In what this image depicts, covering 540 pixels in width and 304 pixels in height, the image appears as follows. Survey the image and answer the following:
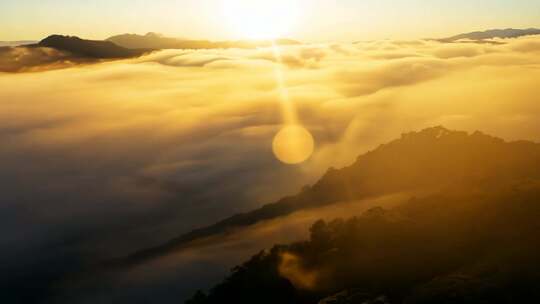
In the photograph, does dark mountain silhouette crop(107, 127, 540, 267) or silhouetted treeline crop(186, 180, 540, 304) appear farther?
dark mountain silhouette crop(107, 127, 540, 267)

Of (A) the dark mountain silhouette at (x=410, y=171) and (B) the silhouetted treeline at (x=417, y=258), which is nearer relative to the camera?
(B) the silhouetted treeline at (x=417, y=258)

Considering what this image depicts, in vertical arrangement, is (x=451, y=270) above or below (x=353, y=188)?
below

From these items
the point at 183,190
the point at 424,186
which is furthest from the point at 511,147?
the point at 183,190

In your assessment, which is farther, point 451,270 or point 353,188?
point 353,188

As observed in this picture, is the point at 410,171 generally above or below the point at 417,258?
above

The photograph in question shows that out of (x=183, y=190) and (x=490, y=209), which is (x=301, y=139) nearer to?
(x=183, y=190)

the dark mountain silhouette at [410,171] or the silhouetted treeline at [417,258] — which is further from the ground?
the dark mountain silhouette at [410,171]

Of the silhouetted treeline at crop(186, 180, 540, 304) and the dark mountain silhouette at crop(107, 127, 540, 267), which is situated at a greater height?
the dark mountain silhouette at crop(107, 127, 540, 267)

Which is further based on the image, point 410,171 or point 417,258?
point 410,171
